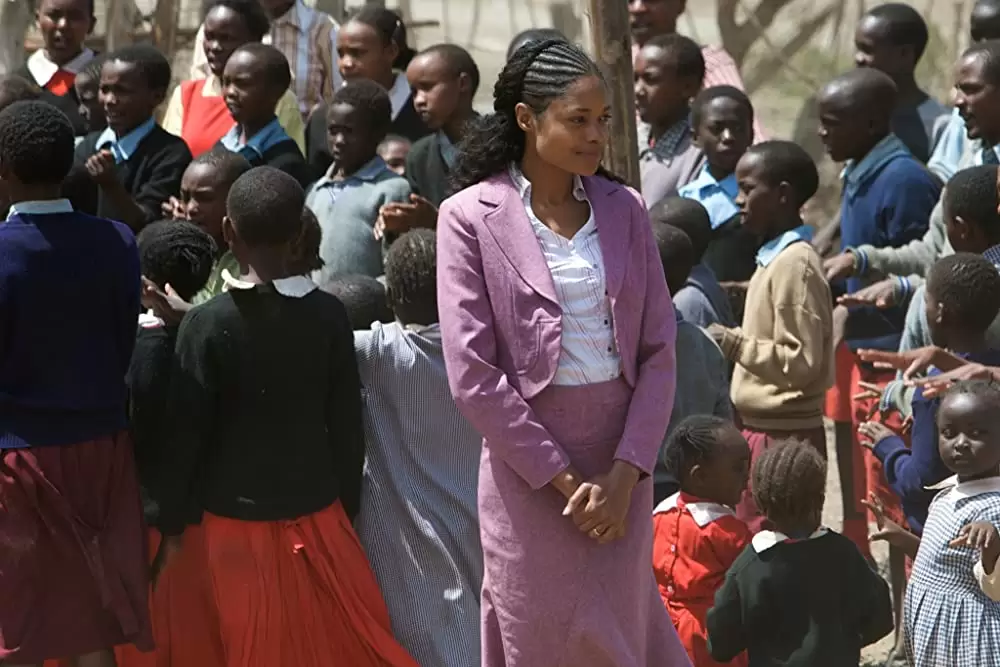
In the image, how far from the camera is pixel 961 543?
459 centimetres

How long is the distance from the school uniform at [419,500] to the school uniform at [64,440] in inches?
26.6

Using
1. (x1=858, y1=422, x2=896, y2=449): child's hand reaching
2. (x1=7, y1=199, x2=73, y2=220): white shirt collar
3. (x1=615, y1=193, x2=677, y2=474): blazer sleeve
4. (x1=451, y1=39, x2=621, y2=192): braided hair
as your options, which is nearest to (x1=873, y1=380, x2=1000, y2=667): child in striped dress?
(x1=858, y1=422, x2=896, y2=449): child's hand reaching

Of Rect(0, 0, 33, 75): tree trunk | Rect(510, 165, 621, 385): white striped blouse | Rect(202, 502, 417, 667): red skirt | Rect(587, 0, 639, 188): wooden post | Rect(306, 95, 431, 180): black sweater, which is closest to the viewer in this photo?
Rect(510, 165, 621, 385): white striped blouse

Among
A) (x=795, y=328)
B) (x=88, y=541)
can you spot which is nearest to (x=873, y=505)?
(x=795, y=328)

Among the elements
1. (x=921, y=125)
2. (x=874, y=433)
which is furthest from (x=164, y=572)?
(x=921, y=125)

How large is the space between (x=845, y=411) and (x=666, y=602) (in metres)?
2.27

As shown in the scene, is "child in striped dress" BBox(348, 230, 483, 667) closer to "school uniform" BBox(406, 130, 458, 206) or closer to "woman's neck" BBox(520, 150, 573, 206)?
"woman's neck" BBox(520, 150, 573, 206)

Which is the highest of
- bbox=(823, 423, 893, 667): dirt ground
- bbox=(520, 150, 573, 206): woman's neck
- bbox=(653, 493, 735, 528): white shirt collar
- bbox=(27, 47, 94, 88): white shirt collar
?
bbox=(520, 150, 573, 206): woman's neck

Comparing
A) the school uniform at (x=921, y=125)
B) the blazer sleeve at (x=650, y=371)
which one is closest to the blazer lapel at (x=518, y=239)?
the blazer sleeve at (x=650, y=371)

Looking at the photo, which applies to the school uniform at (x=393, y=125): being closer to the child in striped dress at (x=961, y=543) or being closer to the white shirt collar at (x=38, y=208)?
the white shirt collar at (x=38, y=208)

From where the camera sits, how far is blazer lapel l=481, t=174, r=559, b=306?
4031 mm

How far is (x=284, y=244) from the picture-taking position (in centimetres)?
477

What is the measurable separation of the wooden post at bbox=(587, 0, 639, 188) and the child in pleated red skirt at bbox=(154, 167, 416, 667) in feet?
4.26

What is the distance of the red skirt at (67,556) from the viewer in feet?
14.7
